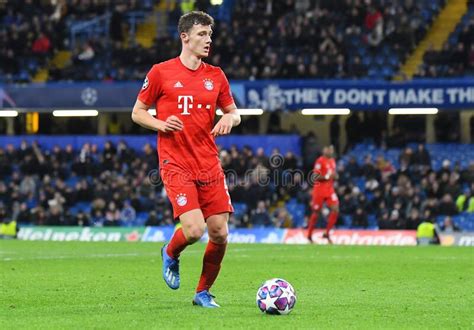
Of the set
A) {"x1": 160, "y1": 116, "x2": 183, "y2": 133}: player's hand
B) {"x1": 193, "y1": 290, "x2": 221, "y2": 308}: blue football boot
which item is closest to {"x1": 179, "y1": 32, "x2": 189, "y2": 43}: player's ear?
{"x1": 160, "y1": 116, "x2": 183, "y2": 133}: player's hand

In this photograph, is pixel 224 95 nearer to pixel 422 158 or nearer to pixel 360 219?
pixel 360 219

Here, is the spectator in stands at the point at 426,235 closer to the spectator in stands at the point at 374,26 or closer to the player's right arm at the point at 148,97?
the spectator in stands at the point at 374,26

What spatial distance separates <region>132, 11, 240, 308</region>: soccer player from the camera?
1016 cm

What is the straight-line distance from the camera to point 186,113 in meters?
10.3

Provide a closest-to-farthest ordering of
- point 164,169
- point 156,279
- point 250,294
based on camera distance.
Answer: point 164,169 → point 250,294 → point 156,279

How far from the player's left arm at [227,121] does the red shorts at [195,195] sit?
508mm

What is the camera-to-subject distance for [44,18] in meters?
38.3

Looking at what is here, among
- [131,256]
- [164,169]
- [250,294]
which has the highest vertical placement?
[164,169]

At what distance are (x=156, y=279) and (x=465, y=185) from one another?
1794 cm

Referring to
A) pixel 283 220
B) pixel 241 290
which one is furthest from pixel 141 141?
pixel 241 290

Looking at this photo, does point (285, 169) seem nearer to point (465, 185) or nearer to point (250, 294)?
point (465, 185)

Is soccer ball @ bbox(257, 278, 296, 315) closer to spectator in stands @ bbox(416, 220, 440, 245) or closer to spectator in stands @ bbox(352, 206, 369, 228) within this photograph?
spectator in stands @ bbox(416, 220, 440, 245)

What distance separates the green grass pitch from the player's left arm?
1.67m

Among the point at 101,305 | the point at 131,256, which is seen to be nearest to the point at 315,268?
the point at 131,256
